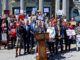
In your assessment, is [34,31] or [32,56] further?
[34,31]

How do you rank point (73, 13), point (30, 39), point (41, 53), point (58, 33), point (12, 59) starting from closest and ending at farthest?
point (41, 53) → point (12, 59) → point (58, 33) → point (30, 39) → point (73, 13)

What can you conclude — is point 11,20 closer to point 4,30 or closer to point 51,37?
point 4,30

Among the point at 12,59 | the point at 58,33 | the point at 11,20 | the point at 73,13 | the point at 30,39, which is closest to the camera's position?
the point at 12,59

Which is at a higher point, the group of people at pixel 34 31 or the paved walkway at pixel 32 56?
the group of people at pixel 34 31

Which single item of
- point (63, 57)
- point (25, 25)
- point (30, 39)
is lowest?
point (63, 57)

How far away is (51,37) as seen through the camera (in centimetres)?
1056

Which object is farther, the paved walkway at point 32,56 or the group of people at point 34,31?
the group of people at point 34,31

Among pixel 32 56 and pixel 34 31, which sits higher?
pixel 34 31

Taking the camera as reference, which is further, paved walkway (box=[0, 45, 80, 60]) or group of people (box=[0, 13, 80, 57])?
group of people (box=[0, 13, 80, 57])

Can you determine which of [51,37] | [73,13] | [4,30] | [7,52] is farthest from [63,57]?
[73,13]

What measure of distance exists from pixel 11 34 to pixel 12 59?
8.45ft

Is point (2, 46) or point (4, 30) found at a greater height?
point (4, 30)

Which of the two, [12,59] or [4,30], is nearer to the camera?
[12,59]

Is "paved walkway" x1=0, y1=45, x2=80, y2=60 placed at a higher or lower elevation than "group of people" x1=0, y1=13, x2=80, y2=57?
lower
